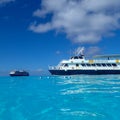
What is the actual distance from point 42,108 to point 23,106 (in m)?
1.28

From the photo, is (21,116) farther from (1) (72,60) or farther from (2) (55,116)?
(1) (72,60)

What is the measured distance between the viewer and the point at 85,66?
204ft

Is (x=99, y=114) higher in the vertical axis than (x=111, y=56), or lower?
lower

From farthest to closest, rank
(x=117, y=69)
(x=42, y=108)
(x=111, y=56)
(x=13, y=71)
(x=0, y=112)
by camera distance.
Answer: (x=13, y=71)
(x=111, y=56)
(x=117, y=69)
(x=42, y=108)
(x=0, y=112)

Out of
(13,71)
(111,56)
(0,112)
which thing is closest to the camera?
(0,112)

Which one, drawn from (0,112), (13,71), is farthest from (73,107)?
(13,71)

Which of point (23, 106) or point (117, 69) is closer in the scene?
point (23, 106)

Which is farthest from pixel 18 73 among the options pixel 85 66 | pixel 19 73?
pixel 85 66

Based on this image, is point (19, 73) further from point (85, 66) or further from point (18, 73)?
point (85, 66)

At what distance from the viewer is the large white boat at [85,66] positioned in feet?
197

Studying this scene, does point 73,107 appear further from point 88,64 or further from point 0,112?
point 88,64

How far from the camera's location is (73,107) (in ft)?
43.1

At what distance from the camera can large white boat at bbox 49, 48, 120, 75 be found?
197 feet

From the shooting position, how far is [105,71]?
59.8 meters
